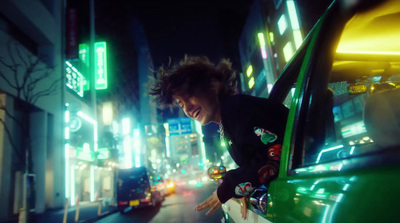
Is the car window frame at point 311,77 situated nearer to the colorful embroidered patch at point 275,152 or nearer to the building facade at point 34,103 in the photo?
the colorful embroidered patch at point 275,152

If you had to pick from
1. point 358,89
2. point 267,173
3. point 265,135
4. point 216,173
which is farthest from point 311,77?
point 358,89

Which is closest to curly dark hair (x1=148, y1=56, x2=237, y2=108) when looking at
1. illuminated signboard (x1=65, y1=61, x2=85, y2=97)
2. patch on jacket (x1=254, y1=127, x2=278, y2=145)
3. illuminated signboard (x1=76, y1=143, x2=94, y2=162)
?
patch on jacket (x1=254, y1=127, x2=278, y2=145)

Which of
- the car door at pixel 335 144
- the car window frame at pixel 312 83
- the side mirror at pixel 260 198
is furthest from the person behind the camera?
the side mirror at pixel 260 198

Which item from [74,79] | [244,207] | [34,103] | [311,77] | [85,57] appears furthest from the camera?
[85,57]

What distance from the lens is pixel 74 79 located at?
1667 cm

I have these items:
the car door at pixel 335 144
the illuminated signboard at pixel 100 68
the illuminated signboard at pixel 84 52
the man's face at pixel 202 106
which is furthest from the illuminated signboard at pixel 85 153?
the car door at pixel 335 144

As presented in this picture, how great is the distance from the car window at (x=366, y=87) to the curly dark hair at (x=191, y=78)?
2.50 feet

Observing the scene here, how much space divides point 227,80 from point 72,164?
15551mm

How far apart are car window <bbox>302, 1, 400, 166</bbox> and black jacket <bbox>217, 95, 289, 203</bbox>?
0.25 meters

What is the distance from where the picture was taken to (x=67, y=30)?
15.2 metres

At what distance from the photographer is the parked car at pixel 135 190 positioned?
42.8 ft

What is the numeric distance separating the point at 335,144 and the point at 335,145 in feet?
0.06

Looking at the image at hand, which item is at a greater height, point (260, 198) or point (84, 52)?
point (84, 52)

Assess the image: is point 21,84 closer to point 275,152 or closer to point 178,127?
point 275,152
